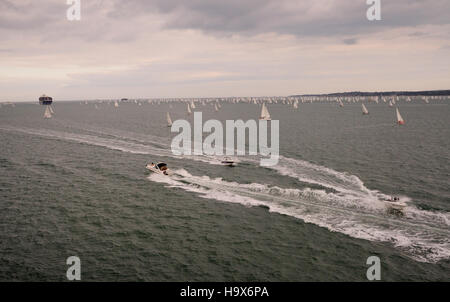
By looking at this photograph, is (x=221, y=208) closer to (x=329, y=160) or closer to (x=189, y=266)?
(x=189, y=266)

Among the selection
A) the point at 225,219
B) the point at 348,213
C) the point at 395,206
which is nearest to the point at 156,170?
the point at 225,219

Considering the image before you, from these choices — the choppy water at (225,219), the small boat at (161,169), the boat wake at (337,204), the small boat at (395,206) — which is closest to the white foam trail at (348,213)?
the boat wake at (337,204)

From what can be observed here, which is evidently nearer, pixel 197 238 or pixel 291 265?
pixel 291 265

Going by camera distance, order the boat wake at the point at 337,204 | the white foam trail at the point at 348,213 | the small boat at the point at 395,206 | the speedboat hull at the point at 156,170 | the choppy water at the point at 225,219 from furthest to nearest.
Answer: the speedboat hull at the point at 156,170 → the small boat at the point at 395,206 → the boat wake at the point at 337,204 → the white foam trail at the point at 348,213 → the choppy water at the point at 225,219

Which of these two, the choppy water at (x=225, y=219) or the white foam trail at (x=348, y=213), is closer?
the choppy water at (x=225, y=219)

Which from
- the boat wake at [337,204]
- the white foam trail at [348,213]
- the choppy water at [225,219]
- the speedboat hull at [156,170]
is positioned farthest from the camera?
the speedboat hull at [156,170]

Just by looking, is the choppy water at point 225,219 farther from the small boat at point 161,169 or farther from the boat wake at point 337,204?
the small boat at point 161,169

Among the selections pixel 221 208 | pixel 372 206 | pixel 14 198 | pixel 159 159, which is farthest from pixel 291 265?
pixel 159 159

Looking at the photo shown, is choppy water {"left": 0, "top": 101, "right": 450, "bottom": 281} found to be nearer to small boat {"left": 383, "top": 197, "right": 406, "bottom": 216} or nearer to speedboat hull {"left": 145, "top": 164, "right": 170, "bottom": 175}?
small boat {"left": 383, "top": 197, "right": 406, "bottom": 216}
